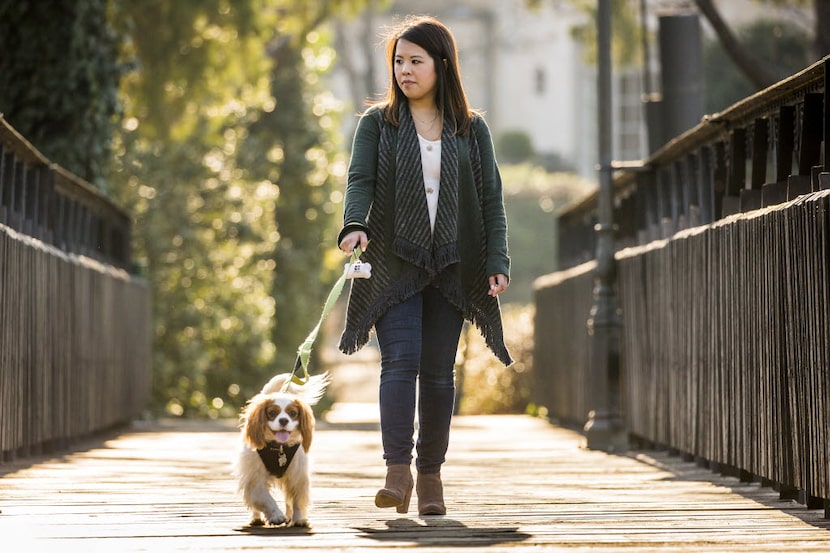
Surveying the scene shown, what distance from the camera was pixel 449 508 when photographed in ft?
22.6

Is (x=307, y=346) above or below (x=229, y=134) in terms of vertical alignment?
below

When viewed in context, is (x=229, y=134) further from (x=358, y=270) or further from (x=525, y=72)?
(x=525, y=72)

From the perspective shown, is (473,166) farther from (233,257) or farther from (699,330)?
(233,257)

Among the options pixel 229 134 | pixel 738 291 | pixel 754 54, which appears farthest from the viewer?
pixel 754 54

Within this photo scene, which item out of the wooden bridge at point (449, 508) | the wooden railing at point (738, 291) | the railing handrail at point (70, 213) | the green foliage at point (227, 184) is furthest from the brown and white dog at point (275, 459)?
the green foliage at point (227, 184)

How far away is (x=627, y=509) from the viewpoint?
676 cm

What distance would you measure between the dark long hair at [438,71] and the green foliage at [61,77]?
8.88 metres

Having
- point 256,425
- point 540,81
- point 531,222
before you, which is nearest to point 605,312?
point 256,425

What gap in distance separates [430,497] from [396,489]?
0.29 meters

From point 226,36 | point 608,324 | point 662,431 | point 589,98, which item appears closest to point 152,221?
point 226,36

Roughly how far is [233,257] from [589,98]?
78.2 feet

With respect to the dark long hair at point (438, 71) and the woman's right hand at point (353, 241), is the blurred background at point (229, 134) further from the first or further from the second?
the woman's right hand at point (353, 241)

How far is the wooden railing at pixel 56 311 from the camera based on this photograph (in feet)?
31.3

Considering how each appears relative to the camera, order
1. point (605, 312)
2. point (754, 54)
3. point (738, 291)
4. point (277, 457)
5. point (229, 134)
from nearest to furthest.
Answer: point (277, 457) < point (738, 291) < point (605, 312) < point (229, 134) < point (754, 54)
